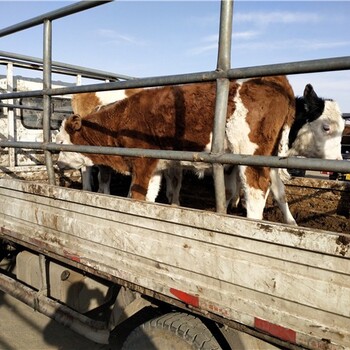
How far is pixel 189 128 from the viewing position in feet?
12.4

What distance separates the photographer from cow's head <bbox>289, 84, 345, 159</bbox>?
3.71 meters

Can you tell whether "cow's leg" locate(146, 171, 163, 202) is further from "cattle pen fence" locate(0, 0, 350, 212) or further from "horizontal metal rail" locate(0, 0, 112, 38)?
"horizontal metal rail" locate(0, 0, 112, 38)

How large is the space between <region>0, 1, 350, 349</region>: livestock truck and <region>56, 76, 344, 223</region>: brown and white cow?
1318 mm

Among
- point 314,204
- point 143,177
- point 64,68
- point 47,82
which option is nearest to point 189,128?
point 143,177

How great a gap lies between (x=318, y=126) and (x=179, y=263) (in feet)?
8.81

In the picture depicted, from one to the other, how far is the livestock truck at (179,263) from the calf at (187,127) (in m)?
1.32

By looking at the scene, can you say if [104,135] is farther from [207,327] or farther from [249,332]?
[249,332]

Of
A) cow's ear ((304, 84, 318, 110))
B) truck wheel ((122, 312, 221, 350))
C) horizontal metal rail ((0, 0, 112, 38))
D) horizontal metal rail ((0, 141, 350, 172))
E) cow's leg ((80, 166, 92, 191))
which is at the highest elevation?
horizontal metal rail ((0, 0, 112, 38))

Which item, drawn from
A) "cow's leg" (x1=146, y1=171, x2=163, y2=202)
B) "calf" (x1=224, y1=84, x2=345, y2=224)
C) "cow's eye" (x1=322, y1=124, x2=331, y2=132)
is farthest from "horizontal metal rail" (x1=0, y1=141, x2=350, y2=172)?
"cow's eye" (x1=322, y1=124, x2=331, y2=132)

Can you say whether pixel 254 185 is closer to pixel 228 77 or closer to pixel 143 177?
pixel 143 177

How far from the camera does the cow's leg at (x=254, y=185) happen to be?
10.7 ft

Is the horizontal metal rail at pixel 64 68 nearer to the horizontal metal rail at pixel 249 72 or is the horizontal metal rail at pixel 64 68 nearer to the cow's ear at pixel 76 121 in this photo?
the cow's ear at pixel 76 121

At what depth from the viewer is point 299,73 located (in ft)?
5.02

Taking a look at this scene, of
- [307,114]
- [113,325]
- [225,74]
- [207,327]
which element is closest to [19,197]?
[113,325]
